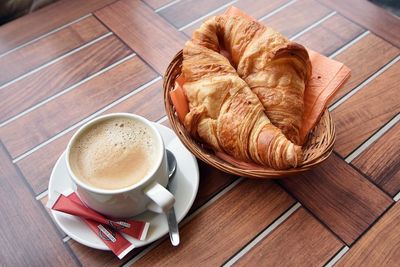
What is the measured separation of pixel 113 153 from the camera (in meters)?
0.57

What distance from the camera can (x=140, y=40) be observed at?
875 mm

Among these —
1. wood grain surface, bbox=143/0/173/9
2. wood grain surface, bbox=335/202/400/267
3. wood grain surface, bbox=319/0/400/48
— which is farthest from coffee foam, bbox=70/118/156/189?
wood grain surface, bbox=319/0/400/48

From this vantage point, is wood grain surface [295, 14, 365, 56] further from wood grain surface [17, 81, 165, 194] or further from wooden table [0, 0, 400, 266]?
wood grain surface [17, 81, 165, 194]

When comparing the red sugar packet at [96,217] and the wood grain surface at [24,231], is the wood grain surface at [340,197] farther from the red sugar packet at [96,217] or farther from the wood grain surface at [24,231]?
the wood grain surface at [24,231]

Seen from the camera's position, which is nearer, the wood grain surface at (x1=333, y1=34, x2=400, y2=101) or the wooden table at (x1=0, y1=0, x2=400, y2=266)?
the wooden table at (x1=0, y1=0, x2=400, y2=266)

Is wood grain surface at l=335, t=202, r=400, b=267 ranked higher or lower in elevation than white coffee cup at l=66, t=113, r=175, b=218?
lower

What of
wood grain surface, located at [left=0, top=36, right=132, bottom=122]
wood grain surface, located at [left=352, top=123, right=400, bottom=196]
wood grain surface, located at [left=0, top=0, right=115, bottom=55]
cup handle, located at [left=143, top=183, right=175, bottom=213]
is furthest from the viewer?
wood grain surface, located at [left=0, top=0, right=115, bottom=55]

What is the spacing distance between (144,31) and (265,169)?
0.46m

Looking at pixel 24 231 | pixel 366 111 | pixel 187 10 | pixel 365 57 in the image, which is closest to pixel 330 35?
pixel 365 57

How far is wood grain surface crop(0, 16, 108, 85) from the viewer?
0.83m

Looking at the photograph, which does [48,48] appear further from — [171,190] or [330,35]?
[330,35]

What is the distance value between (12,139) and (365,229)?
1.98 ft

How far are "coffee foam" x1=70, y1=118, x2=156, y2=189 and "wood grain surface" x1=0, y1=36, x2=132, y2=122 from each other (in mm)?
242

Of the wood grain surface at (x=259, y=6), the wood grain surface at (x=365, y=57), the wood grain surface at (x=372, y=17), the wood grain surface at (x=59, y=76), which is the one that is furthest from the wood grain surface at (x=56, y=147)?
the wood grain surface at (x=372, y=17)
